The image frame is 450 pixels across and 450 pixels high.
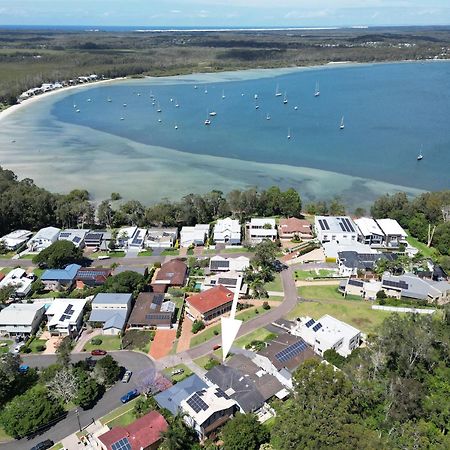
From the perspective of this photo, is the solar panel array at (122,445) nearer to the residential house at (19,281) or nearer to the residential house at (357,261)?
the residential house at (19,281)

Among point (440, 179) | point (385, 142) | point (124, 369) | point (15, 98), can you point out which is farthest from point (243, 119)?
point (124, 369)

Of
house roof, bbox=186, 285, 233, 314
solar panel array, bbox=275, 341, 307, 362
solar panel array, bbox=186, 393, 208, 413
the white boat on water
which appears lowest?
house roof, bbox=186, 285, 233, 314

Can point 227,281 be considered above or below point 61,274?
below

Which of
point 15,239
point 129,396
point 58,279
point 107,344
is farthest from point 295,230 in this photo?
point 15,239

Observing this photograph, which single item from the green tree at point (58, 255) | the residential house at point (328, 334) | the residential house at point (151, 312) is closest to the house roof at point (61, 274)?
the green tree at point (58, 255)

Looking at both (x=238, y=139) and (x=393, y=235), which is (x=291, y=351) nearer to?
(x=393, y=235)

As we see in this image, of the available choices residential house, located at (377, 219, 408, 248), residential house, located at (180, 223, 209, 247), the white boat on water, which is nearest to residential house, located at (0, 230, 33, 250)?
residential house, located at (180, 223, 209, 247)

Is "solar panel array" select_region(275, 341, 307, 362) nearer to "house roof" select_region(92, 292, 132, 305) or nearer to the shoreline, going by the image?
"house roof" select_region(92, 292, 132, 305)
